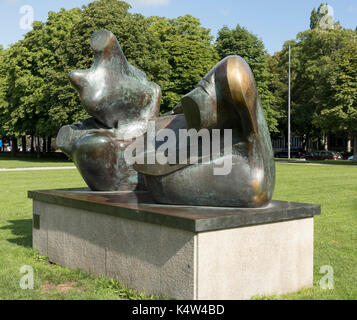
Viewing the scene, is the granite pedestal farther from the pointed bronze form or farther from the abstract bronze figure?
the pointed bronze form

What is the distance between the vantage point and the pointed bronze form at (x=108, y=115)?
22.9 ft

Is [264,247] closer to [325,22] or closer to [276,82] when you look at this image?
[276,82]

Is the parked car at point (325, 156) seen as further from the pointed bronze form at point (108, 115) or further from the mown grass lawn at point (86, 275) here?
the pointed bronze form at point (108, 115)

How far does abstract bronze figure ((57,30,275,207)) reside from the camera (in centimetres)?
502

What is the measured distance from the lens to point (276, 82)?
5084cm

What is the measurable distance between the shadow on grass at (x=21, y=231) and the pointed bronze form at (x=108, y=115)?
1.89 m

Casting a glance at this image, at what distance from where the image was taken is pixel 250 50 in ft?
133

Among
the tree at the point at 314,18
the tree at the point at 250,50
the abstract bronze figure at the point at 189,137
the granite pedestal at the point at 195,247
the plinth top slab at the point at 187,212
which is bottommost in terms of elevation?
the granite pedestal at the point at 195,247

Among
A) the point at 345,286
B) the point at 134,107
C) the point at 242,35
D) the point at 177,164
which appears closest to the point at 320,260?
the point at 345,286

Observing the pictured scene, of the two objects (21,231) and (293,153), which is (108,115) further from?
(293,153)

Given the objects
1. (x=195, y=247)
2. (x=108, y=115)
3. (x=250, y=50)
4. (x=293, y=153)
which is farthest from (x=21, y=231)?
(x=293, y=153)

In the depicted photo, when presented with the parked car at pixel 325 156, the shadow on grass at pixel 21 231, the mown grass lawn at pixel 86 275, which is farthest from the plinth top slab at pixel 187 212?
the parked car at pixel 325 156

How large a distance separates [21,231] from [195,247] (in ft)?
18.9

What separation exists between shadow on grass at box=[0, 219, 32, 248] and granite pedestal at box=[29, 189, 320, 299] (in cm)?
229
